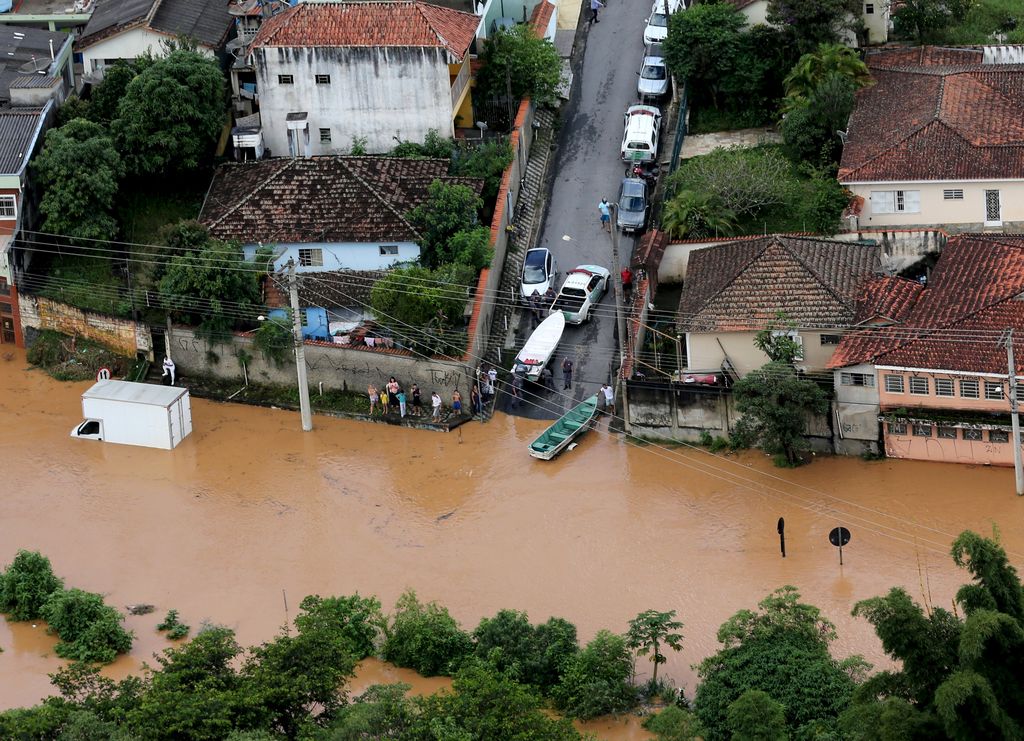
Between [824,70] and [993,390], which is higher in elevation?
[824,70]

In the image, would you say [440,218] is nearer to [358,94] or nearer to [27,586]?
[358,94]

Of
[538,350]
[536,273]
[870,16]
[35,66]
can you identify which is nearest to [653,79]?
[870,16]

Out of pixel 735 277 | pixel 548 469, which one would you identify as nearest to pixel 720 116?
pixel 735 277

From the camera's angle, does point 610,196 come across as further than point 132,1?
No

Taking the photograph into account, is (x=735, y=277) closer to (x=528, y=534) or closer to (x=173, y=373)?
(x=528, y=534)

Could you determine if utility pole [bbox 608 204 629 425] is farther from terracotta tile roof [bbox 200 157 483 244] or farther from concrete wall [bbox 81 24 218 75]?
concrete wall [bbox 81 24 218 75]
